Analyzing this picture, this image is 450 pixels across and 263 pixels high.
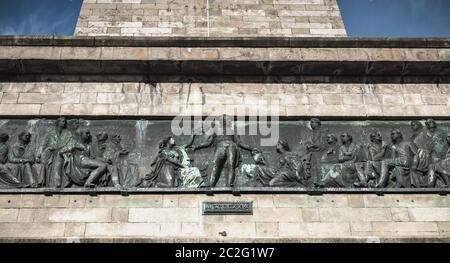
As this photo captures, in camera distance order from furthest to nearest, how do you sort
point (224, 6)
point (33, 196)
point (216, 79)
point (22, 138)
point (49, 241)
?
1. point (224, 6)
2. point (216, 79)
3. point (22, 138)
4. point (33, 196)
5. point (49, 241)

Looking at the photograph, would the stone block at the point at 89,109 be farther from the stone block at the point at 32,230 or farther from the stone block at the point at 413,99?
the stone block at the point at 413,99

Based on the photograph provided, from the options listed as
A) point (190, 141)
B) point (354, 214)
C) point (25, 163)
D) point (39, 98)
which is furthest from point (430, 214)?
point (39, 98)

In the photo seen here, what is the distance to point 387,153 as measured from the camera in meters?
9.38

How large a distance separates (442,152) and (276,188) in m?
3.08

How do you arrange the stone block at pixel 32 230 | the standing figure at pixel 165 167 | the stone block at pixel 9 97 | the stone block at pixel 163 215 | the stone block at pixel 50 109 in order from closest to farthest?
the stone block at pixel 32 230, the stone block at pixel 163 215, the standing figure at pixel 165 167, the stone block at pixel 50 109, the stone block at pixel 9 97

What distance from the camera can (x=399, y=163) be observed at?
30.3 ft

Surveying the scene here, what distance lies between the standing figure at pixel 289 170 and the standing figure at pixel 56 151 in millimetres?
3483

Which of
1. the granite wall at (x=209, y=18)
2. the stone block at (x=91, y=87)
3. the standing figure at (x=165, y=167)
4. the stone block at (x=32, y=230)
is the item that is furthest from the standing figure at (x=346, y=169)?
the granite wall at (x=209, y=18)

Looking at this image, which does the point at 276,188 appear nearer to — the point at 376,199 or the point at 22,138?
the point at 376,199

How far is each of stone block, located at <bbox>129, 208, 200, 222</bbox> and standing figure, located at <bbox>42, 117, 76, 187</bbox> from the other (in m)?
1.39

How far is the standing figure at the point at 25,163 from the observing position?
882 centimetres

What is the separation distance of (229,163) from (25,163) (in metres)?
3.39
